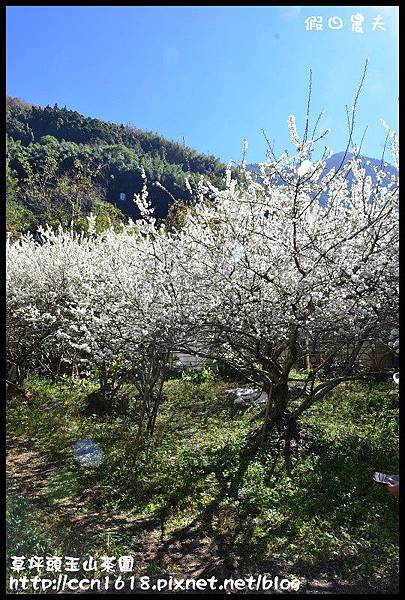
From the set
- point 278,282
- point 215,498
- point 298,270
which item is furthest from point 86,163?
point 215,498

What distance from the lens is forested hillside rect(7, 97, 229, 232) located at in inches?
1131

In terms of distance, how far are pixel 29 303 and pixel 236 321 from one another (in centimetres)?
503

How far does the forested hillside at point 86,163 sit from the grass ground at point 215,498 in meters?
20.3

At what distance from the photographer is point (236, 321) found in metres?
5.25

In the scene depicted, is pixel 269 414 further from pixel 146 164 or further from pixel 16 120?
pixel 16 120

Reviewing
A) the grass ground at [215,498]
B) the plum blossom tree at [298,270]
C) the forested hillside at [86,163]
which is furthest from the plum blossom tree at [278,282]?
the forested hillside at [86,163]

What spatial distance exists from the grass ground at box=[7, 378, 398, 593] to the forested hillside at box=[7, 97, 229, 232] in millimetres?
20317

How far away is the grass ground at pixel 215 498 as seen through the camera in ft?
11.6

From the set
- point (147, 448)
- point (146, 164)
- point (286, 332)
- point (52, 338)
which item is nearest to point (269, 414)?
point (286, 332)

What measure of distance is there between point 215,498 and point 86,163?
40918mm

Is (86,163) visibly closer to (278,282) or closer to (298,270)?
(278,282)

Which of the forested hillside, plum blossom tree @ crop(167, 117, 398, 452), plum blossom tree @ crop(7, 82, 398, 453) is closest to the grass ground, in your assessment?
plum blossom tree @ crop(7, 82, 398, 453)

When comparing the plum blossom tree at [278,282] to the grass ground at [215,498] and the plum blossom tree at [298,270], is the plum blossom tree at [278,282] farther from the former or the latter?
the grass ground at [215,498]

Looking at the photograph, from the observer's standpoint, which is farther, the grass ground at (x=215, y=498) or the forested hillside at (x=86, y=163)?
the forested hillside at (x=86, y=163)
